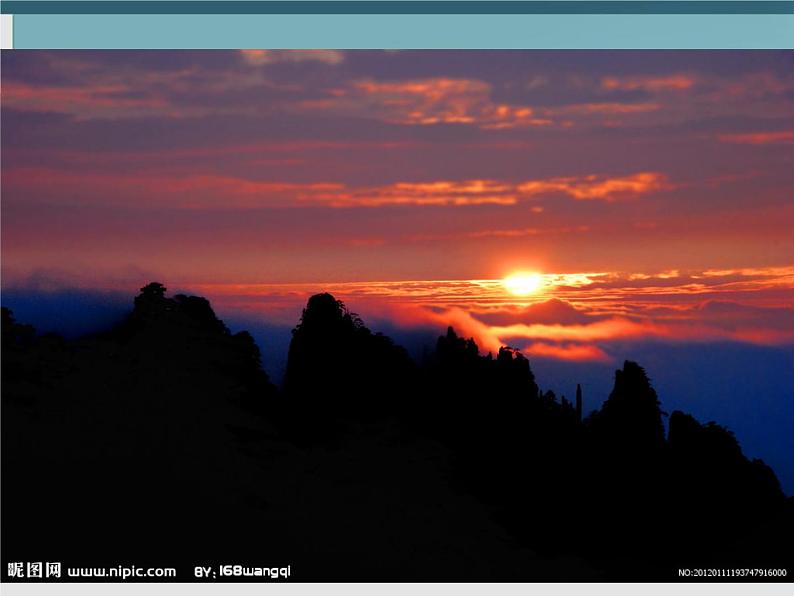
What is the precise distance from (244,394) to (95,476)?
288 inches

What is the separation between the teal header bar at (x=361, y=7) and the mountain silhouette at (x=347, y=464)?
34.6ft

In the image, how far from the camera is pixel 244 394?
1828 inches

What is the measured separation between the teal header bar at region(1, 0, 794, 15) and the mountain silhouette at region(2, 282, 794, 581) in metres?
10.6

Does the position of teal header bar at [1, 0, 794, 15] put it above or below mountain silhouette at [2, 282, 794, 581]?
above

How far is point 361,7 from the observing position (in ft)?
133

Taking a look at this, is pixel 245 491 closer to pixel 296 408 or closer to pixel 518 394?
pixel 296 408

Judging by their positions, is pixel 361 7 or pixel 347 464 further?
pixel 347 464

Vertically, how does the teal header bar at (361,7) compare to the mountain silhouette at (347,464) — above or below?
above

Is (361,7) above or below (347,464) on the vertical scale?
above

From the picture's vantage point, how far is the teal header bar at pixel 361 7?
132 feet

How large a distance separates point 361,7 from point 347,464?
17.2 m

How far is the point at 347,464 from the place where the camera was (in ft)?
149

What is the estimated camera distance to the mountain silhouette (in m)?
40.9

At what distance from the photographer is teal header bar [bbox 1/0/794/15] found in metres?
40.1
